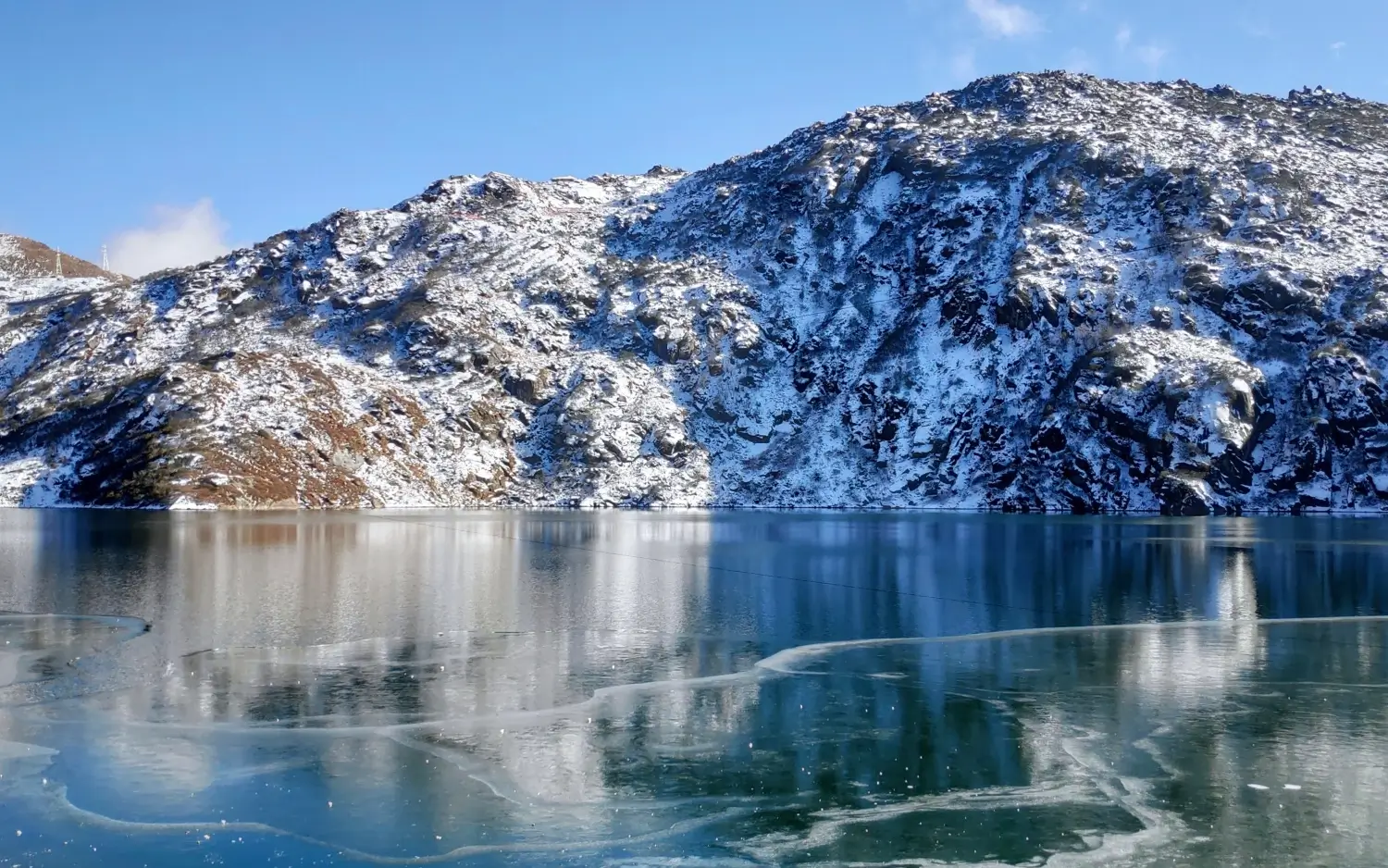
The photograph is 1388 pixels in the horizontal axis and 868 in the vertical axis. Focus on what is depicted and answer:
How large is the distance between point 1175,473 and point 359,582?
129m

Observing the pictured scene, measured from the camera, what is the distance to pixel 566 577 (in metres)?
58.0

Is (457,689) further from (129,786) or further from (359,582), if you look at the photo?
(359,582)

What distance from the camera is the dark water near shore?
17797 mm

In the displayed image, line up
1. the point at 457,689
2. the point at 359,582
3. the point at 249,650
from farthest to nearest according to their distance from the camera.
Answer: the point at 359,582, the point at 249,650, the point at 457,689

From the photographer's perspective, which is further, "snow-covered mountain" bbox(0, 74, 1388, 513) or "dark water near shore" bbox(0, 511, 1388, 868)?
"snow-covered mountain" bbox(0, 74, 1388, 513)

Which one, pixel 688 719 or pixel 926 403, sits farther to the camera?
pixel 926 403

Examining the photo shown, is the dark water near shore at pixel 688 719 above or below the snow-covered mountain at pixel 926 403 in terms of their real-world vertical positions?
below

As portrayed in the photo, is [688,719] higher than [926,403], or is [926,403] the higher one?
[926,403]

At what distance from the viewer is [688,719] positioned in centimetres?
2616

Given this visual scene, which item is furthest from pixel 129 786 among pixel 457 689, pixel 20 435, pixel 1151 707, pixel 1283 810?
pixel 20 435

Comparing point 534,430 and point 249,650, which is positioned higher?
point 534,430

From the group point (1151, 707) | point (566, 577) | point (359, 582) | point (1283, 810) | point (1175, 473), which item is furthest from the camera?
point (1175, 473)

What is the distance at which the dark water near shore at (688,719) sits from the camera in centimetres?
1780

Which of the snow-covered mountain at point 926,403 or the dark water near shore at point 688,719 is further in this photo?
the snow-covered mountain at point 926,403
